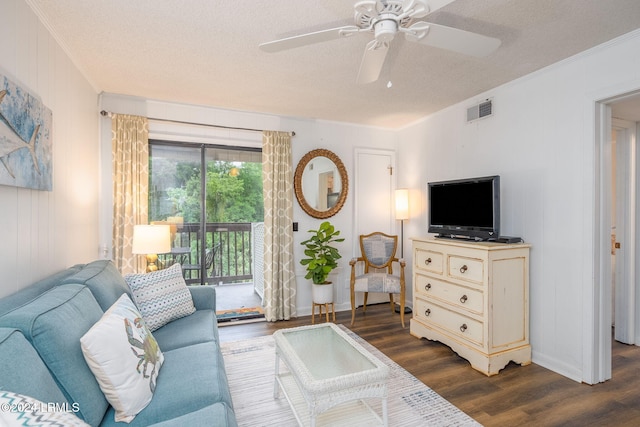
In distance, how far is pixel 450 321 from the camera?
2961 millimetres

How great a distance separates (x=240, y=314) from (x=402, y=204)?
258 centimetres

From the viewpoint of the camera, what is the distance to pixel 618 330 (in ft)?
10.4

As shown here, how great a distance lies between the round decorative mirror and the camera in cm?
413

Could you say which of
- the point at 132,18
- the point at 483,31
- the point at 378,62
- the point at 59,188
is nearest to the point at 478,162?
the point at 483,31

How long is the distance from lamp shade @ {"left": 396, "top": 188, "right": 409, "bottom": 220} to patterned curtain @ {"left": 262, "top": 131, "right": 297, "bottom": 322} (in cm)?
149

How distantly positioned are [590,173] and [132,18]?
3.47 metres

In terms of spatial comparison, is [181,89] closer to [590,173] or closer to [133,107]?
[133,107]

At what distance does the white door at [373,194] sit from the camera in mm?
4461

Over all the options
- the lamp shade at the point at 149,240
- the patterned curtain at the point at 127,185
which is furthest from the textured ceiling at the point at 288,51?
→ the lamp shade at the point at 149,240

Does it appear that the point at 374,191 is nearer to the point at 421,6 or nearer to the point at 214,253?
the point at 214,253

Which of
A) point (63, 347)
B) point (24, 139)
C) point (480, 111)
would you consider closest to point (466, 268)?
point (480, 111)

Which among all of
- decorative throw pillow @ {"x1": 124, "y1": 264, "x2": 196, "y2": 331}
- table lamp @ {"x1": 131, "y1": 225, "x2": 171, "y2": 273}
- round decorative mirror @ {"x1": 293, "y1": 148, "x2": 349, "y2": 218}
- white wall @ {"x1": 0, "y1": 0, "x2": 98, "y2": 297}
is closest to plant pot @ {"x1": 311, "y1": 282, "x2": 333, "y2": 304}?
round decorative mirror @ {"x1": 293, "y1": 148, "x2": 349, "y2": 218}

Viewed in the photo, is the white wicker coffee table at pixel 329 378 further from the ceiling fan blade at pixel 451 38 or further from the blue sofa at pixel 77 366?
the ceiling fan blade at pixel 451 38

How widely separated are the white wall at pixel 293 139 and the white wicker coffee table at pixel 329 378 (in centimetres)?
190
